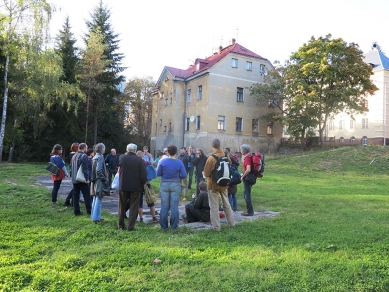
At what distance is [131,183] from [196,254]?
2351 millimetres

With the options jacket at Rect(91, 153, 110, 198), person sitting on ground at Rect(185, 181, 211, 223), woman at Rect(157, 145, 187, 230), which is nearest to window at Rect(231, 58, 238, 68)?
person sitting on ground at Rect(185, 181, 211, 223)

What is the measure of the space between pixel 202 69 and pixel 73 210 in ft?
99.2

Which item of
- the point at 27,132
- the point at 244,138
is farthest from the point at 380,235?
the point at 27,132

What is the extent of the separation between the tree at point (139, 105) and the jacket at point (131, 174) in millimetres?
42322

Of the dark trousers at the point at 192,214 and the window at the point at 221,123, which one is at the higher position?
the window at the point at 221,123

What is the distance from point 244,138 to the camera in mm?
37156

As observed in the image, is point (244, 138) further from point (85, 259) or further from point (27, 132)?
point (85, 259)

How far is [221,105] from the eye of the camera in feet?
117

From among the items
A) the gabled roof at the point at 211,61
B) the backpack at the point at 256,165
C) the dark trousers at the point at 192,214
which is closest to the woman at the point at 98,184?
the dark trousers at the point at 192,214

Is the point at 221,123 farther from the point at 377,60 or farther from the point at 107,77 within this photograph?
the point at 377,60

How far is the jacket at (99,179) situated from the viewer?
7352 mm

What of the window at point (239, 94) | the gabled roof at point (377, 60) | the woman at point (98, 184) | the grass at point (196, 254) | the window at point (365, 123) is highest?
the gabled roof at point (377, 60)

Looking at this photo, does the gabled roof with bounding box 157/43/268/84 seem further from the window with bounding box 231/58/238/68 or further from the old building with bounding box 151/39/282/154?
Result: the window with bounding box 231/58/238/68

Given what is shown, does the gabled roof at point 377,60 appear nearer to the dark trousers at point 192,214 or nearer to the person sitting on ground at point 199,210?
the person sitting on ground at point 199,210
